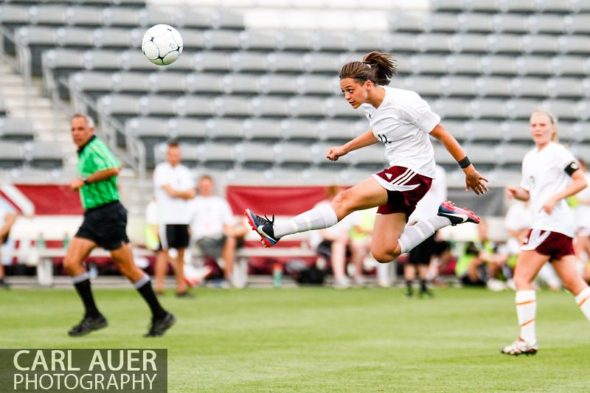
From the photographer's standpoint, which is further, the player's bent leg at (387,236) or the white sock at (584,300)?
the white sock at (584,300)

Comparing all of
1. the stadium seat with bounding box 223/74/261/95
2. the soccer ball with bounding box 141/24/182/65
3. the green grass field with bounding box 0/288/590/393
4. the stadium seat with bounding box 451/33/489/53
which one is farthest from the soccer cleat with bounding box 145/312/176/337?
the stadium seat with bounding box 451/33/489/53

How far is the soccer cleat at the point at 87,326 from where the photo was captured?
10.3 meters

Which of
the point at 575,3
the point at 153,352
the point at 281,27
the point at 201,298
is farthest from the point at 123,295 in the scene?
the point at 575,3

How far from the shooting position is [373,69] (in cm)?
817

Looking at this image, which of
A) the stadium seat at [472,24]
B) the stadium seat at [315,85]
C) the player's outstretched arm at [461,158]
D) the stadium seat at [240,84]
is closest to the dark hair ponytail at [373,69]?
the player's outstretched arm at [461,158]

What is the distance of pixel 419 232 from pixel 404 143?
80 centimetres

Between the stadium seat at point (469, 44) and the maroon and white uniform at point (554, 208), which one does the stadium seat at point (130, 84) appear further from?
the maroon and white uniform at point (554, 208)

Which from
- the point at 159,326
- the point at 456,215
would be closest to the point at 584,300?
the point at 456,215

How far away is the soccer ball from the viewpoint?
9320 mm

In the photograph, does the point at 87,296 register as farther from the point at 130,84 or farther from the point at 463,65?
the point at 463,65

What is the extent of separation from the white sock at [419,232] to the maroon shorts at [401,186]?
257 mm

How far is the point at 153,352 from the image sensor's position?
9055 millimetres

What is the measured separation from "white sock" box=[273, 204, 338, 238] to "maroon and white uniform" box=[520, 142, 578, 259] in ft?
6.80

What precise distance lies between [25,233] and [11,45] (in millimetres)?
6581
